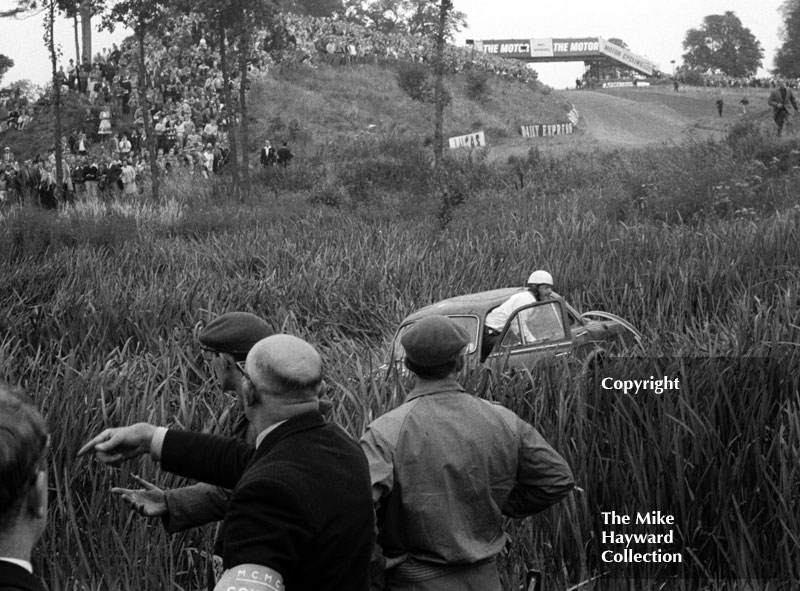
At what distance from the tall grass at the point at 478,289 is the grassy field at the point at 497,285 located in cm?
3

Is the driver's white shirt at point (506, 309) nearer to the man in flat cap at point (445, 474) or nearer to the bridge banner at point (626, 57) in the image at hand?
the man in flat cap at point (445, 474)

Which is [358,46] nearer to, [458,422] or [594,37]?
[594,37]

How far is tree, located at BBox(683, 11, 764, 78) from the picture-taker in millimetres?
111381

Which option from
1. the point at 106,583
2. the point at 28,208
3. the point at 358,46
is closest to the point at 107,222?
the point at 28,208

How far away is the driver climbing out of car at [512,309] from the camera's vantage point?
9336 millimetres

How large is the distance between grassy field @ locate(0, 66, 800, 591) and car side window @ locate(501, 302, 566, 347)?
82 centimetres

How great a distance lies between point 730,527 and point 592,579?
2.90 ft

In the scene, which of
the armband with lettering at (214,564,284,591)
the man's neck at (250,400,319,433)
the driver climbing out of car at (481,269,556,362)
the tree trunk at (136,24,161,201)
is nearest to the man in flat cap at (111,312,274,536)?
the man's neck at (250,400,319,433)

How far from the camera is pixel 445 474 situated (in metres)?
3.84

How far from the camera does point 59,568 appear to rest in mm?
4891

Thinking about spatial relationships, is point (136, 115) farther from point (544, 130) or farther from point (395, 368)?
point (395, 368)

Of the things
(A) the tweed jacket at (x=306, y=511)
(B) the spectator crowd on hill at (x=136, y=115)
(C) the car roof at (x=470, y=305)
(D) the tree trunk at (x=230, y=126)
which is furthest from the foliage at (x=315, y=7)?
(A) the tweed jacket at (x=306, y=511)

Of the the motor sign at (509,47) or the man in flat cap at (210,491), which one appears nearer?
the man in flat cap at (210,491)

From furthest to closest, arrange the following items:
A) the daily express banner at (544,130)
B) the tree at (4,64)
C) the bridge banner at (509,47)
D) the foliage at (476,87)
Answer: the bridge banner at (509,47)
the tree at (4,64)
the foliage at (476,87)
the daily express banner at (544,130)
